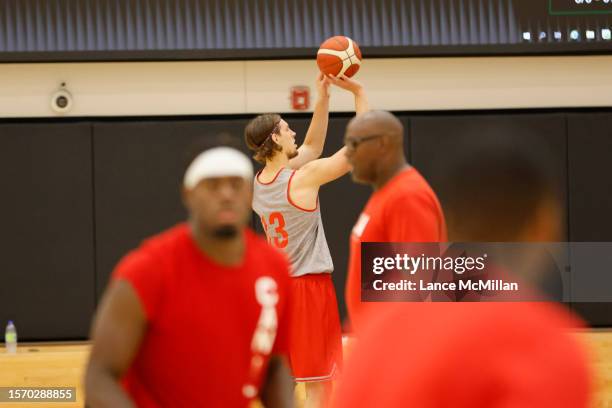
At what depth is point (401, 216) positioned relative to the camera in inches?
126

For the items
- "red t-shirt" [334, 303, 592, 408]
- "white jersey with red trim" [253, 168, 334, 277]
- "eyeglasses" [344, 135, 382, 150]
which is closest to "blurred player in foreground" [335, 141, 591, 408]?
"red t-shirt" [334, 303, 592, 408]

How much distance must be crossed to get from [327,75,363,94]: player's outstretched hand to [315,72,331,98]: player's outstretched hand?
3 cm

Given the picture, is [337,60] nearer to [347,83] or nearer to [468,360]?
[347,83]

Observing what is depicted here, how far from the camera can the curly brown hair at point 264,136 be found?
4996 mm

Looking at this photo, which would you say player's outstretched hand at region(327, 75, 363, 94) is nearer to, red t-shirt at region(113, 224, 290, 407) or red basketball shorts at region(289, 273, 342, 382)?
red basketball shorts at region(289, 273, 342, 382)

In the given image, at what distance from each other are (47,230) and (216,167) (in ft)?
18.2

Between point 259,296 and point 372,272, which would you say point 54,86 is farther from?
point 259,296

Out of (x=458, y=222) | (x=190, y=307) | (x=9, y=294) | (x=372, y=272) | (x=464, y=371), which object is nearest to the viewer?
(x=464, y=371)

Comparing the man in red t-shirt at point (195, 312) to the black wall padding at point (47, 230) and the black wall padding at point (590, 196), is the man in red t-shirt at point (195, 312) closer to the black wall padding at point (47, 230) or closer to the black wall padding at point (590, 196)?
the black wall padding at point (47, 230)

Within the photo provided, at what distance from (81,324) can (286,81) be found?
2.42 meters

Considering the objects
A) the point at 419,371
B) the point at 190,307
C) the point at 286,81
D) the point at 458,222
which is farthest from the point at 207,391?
the point at 286,81

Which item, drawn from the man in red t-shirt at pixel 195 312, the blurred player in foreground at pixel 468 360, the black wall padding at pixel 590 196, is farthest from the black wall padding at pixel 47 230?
the blurred player in foreground at pixel 468 360

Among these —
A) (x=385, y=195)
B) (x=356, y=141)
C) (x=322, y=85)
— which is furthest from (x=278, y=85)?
(x=385, y=195)

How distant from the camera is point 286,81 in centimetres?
748
